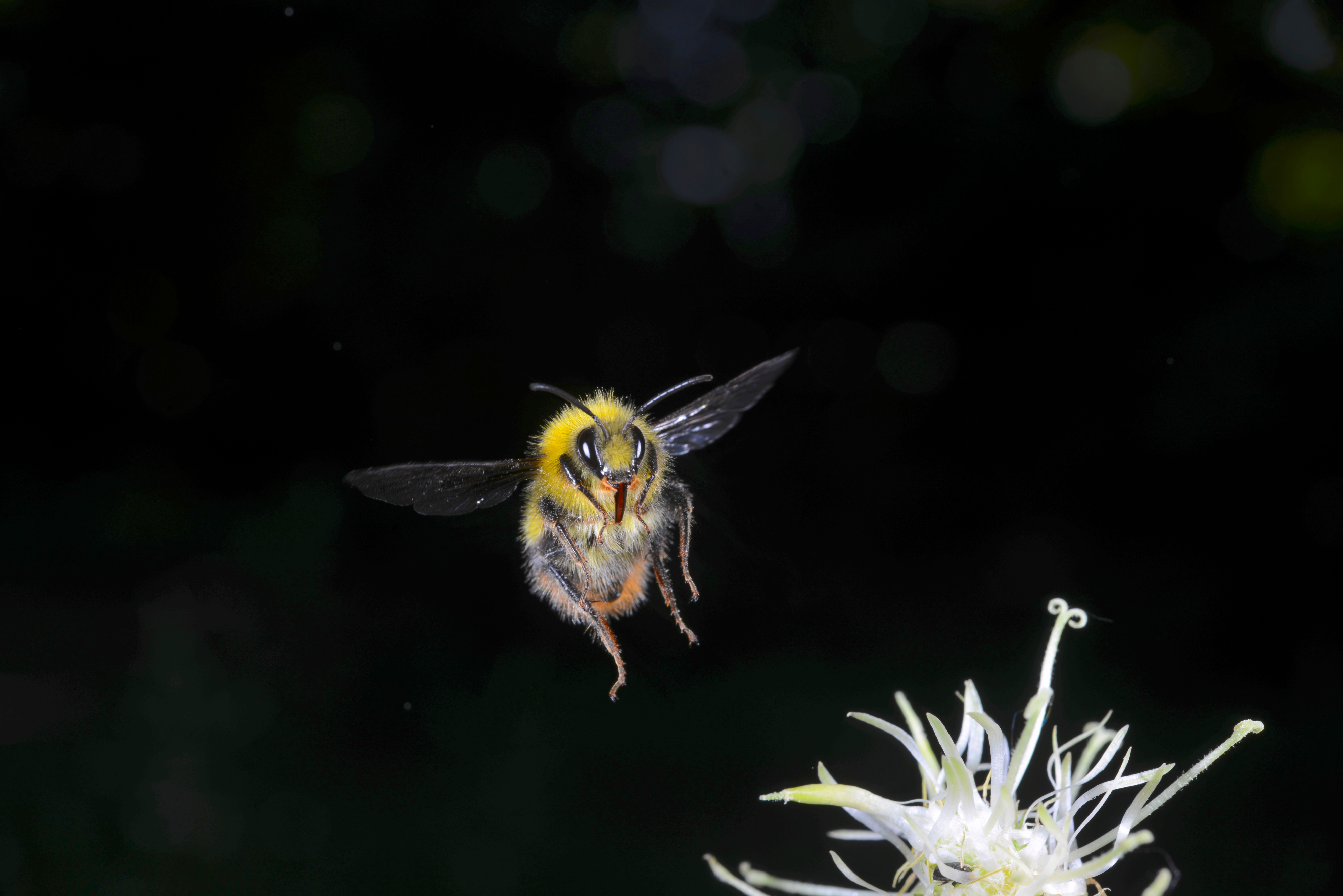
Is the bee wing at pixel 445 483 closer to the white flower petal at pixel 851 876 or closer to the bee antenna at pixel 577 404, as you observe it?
the bee antenna at pixel 577 404

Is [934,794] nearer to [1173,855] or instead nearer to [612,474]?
[612,474]

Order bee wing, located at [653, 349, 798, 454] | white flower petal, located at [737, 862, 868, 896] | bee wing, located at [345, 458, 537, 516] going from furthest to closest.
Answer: bee wing, located at [653, 349, 798, 454]
bee wing, located at [345, 458, 537, 516]
white flower petal, located at [737, 862, 868, 896]

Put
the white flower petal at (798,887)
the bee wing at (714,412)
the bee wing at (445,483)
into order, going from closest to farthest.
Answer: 1. the white flower petal at (798,887)
2. the bee wing at (445,483)
3. the bee wing at (714,412)

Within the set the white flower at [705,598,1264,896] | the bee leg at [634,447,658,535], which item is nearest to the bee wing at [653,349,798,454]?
the bee leg at [634,447,658,535]

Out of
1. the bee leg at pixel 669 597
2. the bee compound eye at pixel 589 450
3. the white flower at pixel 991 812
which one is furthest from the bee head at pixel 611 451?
the white flower at pixel 991 812

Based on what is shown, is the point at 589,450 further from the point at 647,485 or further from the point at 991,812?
the point at 991,812

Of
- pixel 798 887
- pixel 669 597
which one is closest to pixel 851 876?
pixel 798 887

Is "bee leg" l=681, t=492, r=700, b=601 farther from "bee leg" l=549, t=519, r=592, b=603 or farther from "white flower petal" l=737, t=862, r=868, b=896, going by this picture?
"white flower petal" l=737, t=862, r=868, b=896
